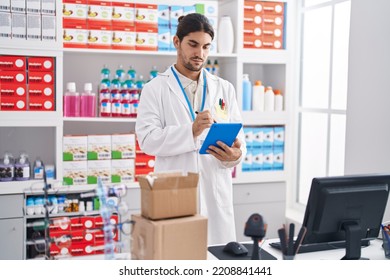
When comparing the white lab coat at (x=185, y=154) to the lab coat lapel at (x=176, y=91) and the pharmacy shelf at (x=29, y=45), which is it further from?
the pharmacy shelf at (x=29, y=45)

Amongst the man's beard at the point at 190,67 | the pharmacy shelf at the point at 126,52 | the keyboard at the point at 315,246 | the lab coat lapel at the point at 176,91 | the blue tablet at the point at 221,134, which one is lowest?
the keyboard at the point at 315,246

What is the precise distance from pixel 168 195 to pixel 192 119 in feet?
3.77

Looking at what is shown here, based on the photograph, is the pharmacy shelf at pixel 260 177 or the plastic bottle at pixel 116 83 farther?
the pharmacy shelf at pixel 260 177

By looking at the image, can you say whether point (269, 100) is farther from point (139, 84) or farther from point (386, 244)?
point (386, 244)

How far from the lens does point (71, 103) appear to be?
12.1 feet

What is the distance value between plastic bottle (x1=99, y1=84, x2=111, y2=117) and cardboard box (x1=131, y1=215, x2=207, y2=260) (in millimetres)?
2188

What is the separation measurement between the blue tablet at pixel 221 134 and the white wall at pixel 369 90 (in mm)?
1186

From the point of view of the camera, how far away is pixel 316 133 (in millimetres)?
4289

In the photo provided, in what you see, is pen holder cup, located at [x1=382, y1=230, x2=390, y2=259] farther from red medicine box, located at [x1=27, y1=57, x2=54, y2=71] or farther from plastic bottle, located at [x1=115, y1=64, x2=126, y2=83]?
red medicine box, located at [x1=27, y1=57, x2=54, y2=71]

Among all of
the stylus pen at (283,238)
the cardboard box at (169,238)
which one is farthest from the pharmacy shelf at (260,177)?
the cardboard box at (169,238)

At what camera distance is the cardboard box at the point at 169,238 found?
1572 millimetres

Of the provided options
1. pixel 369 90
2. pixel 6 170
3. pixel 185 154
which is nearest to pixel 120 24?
pixel 6 170

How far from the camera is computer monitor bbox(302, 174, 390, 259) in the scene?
193 cm
